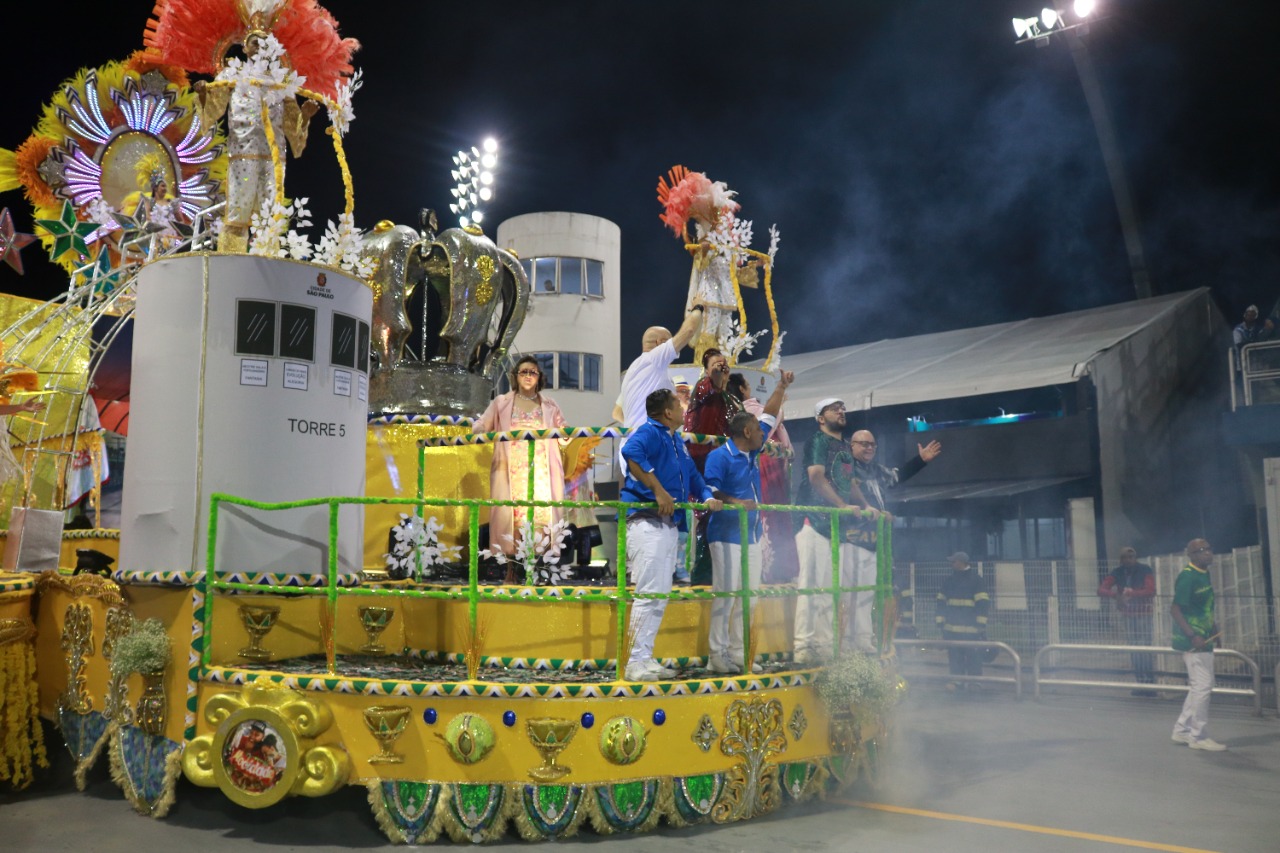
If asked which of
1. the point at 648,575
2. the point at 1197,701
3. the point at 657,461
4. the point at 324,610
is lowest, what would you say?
the point at 1197,701

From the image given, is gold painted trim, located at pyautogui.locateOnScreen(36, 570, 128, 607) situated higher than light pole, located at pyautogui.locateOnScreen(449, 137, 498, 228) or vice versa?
light pole, located at pyautogui.locateOnScreen(449, 137, 498, 228)

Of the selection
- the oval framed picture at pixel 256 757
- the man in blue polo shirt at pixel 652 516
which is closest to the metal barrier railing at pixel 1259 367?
the man in blue polo shirt at pixel 652 516

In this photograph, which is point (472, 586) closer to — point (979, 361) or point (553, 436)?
point (553, 436)

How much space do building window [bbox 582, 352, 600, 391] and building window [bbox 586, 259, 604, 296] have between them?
1535 mm

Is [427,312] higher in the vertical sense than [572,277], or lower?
lower

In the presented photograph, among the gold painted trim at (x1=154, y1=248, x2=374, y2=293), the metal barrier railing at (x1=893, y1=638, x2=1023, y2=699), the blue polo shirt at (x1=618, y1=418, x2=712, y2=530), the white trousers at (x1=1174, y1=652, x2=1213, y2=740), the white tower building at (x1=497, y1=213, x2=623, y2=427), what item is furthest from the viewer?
the white tower building at (x1=497, y1=213, x2=623, y2=427)

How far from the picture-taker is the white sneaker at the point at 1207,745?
396 inches

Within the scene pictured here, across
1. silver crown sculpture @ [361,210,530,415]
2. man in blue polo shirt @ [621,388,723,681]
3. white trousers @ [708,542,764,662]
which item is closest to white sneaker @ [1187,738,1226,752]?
white trousers @ [708,542,764,662]

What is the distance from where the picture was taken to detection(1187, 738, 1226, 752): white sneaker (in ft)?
33.0

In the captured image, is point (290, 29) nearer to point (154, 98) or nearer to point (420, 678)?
point (420, 678)

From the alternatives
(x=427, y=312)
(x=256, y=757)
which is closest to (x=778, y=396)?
(x=427, y=312)

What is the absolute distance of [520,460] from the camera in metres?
9.06

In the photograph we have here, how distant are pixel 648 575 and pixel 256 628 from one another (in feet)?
8.76

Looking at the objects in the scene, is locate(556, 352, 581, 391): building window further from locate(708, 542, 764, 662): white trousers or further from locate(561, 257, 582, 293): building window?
locate(708, 542, 764, 662): white trousers
